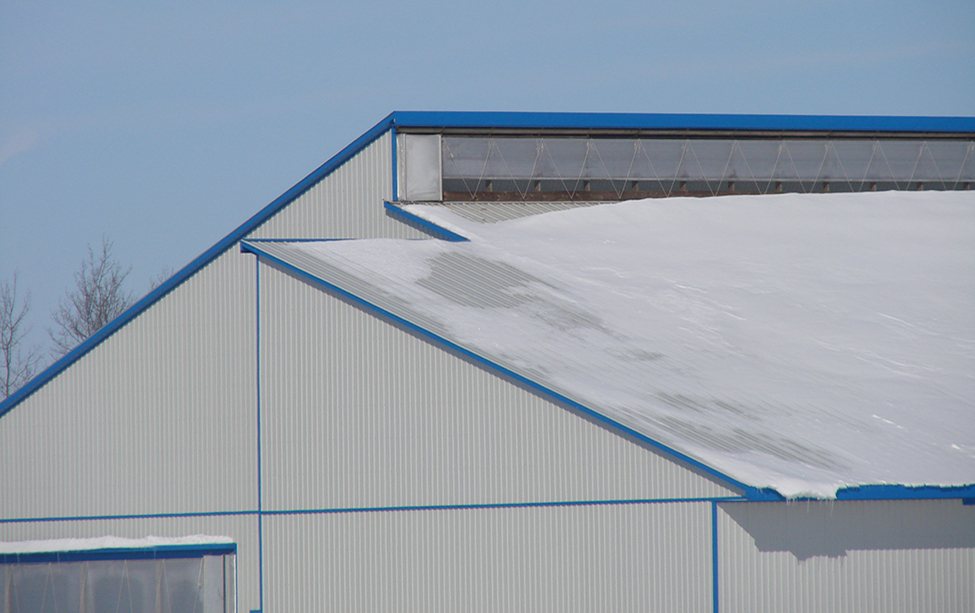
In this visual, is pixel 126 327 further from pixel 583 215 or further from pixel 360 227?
pixel 583 215

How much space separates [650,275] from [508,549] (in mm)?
10709

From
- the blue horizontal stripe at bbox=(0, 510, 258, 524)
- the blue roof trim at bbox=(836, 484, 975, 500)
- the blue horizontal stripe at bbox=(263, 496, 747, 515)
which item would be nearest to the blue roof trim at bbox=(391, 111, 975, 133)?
the blue horizontal stripe at bbox=(0, 510, 258, 524)

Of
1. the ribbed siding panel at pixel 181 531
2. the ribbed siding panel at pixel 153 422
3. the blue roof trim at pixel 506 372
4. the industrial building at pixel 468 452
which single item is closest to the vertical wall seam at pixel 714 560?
the industrial building at pixel 468 452

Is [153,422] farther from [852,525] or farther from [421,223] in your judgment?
[852,525]

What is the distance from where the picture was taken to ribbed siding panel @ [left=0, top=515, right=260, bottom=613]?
18.3 meters

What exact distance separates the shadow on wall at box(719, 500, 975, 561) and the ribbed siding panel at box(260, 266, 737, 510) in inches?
49.4

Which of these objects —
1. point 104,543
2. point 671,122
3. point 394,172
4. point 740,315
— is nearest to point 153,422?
point 104,543

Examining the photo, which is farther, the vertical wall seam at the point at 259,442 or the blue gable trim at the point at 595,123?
the blue gable trim at the point at 595,123

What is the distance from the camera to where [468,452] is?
17875 millimetres

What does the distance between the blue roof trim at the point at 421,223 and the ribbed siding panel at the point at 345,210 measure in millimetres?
164

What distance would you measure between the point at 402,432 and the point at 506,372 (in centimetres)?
212

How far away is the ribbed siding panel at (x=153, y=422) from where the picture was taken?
18.8m

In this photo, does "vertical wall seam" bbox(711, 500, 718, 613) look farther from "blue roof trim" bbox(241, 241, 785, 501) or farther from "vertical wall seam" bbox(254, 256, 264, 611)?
"vertical wall seam" bbox(254, 256, 264, 611)

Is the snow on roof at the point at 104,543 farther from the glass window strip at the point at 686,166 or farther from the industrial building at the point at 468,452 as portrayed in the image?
the glass window strip at the point at 686,166
